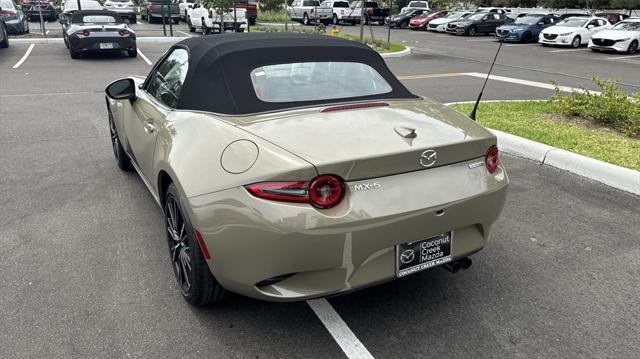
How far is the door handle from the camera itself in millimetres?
3626

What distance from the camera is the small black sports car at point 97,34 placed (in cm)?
1490

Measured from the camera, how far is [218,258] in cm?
257

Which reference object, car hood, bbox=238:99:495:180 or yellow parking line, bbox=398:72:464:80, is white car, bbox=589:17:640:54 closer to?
yellow parking line, bbox=398:72:464:80

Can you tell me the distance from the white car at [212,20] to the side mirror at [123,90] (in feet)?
57.7

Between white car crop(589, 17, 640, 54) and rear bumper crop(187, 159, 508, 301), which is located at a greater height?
white car crop(589, 17, 640, 54)

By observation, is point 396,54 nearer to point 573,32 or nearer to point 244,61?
point 573,32

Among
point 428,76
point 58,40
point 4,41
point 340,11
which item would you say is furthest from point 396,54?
point 340,11

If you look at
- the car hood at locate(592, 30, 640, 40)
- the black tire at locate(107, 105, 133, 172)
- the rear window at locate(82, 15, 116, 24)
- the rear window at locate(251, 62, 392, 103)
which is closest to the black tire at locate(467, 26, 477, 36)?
the car hood at locate(592, 30, 640, 40)

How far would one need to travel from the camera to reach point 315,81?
342 cm

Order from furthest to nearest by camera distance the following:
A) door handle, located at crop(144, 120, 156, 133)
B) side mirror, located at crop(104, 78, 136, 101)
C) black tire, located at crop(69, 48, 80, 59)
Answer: black tire, located at crop(69, 48, 80, 59) → side mirror, located at crop(104, 78, 136, 101) → door handle, located at crop(144, 120, 156, 133)

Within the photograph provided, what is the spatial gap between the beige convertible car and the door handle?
80mm

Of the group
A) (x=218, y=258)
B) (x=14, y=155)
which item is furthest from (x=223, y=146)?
(x=14, y=155)

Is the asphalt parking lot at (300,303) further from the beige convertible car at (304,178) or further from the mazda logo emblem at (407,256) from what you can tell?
the mazda logo emblem at (407,256)

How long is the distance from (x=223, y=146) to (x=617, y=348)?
242cm
